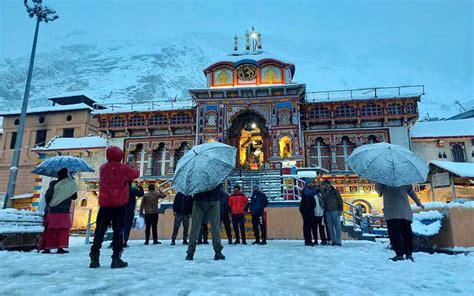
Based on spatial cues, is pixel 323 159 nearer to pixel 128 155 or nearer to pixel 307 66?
pixel 128 155

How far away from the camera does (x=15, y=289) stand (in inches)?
127

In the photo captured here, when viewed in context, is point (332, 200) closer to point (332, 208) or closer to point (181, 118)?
point (332, 208)

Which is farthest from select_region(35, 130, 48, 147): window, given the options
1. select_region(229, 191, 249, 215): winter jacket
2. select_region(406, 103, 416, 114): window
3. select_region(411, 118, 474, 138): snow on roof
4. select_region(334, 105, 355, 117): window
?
select_region(411, 118, 474, 138): snow on roof

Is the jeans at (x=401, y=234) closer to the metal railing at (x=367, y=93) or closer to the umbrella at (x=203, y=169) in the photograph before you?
the umbrella at (x=203, y=169)

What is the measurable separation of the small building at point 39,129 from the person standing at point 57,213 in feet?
87.7

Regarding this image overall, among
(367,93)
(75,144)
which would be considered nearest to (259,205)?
(367,93)

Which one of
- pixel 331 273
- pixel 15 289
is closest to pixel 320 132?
pixel 331 273

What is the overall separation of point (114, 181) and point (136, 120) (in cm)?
2098

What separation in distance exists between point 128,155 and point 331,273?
74.0ft

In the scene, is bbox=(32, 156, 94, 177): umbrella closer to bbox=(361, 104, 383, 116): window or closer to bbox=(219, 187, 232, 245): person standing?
bbox=(219, 187, 232, 245): person standing

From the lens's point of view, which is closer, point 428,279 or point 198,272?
point 428,279

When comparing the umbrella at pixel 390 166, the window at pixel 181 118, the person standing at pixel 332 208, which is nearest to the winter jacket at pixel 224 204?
the person standing at pixel 332 208

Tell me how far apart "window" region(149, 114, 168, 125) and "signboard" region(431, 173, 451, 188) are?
61.4 ft

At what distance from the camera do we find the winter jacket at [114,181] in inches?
193
